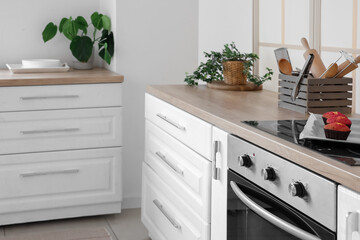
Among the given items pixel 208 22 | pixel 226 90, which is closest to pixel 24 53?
pixel 208 22

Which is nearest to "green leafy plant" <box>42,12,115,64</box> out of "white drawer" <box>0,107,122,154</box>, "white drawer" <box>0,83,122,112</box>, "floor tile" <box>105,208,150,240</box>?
"white drawer" <box>0,83,122,112</box>

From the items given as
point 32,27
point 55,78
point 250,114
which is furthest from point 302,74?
point 32,27

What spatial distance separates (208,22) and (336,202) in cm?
253

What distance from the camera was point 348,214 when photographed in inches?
51.7

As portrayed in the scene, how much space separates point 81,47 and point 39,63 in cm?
29

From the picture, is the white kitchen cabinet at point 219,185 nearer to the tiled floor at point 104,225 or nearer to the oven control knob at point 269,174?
the oven control knob at point 269,174

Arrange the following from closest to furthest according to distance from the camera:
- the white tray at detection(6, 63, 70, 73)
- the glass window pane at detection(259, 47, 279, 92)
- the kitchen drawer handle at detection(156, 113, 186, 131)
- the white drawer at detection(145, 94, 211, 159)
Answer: the white drawer at detection(145, 94, 211, 159) → the kitchen drawer handle at detection(156, 113, 186, 131) → the glass window pane at detection(259, 47, 279, 92) → the white tray at detection(6, 63, 70, 73)

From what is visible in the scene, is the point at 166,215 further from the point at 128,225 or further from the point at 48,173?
the point at 48,173

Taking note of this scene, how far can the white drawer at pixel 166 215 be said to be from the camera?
2.46 meters

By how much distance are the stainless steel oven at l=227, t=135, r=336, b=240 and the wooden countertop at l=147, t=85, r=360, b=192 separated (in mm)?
27

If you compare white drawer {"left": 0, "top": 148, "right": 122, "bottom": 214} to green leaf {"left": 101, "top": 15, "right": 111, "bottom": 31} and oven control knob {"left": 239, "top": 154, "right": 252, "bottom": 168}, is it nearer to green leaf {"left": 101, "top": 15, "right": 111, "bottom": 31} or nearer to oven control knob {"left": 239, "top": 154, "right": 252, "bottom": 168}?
green leaf {"left": 101, "top": 15, "right": 111, "bottom": 31}

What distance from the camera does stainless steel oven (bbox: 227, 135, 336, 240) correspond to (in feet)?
4.73

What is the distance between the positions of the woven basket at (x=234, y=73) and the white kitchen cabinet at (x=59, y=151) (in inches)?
35.1

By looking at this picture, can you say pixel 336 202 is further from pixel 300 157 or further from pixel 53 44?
pixel 53 44
